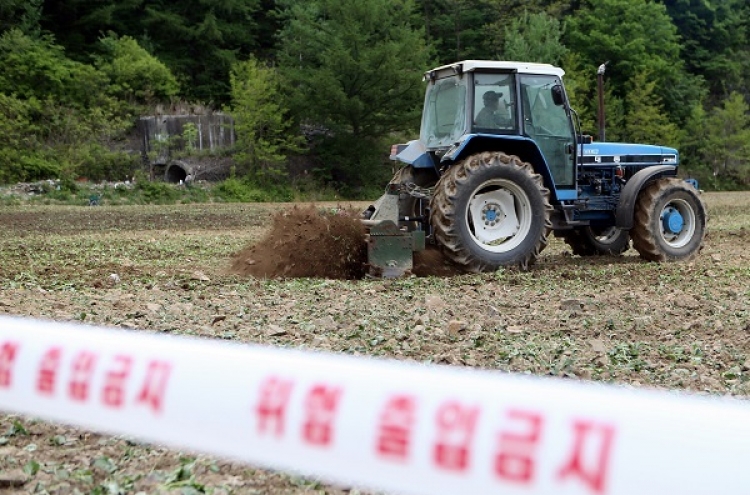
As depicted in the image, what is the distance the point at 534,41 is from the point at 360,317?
37916 millimetres

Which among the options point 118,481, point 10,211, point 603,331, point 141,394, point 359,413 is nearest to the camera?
point 359,413

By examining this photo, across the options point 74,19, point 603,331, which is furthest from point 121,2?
point 603,331

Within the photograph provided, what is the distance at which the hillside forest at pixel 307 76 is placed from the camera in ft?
113

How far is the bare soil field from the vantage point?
3.33 meters

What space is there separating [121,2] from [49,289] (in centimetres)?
3794

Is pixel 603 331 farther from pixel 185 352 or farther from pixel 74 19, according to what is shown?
pixel 74 19

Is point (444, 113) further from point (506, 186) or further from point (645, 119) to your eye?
point (645, 119)

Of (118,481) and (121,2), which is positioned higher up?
(121,2)

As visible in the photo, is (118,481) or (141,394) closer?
(141,394)

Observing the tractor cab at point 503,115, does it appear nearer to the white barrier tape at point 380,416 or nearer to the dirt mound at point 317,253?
the dirt mound at point 317,253

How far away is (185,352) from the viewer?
2010mm

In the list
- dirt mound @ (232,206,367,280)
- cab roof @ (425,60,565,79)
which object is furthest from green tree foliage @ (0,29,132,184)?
cab roof @ (425,60,565,79)

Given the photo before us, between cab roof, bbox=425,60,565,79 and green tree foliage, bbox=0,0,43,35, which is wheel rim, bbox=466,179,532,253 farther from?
green tree foliage, bbox=0,0,43,35

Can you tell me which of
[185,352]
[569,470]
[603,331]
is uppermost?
[185,352]
